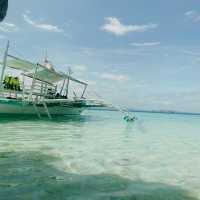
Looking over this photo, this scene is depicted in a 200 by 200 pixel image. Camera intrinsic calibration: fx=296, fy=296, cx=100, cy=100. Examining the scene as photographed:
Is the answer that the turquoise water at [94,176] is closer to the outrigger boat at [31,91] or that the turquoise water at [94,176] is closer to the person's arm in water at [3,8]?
the person's arm in water at [3,8]

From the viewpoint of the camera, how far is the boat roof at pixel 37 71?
1076 inches

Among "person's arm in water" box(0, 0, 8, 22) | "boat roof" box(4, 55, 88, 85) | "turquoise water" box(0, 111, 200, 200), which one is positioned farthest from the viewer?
"boat roof" box(4, 55, 88, 85)

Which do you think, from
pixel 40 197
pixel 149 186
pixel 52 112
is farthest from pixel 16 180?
pixel 52 112

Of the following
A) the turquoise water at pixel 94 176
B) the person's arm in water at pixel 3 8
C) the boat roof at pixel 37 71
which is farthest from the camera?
the boat roof at pixel 37 71

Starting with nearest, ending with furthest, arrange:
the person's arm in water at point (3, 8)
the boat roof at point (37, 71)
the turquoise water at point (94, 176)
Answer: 1. the person's arm in water at point (3, 8)
2. the turquoise water at point (94, 176)
3. the boat roof at point (37, 71)

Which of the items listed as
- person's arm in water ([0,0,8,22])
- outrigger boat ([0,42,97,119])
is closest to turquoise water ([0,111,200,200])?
person's arm in water ([0,0,8,22])

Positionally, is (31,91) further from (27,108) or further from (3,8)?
(3,8)

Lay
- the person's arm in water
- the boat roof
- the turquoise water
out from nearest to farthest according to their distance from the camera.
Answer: the person's arm in water
the turquoise water
the boat roof

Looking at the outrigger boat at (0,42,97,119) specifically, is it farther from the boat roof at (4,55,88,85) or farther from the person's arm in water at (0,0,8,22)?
the person's arm in water at (0,0,8,22)

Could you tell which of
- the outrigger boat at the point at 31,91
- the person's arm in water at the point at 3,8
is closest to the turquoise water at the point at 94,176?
the person's arm in water at the point at 3,8

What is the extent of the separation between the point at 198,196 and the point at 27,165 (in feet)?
12.9

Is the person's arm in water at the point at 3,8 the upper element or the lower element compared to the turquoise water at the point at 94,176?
upper

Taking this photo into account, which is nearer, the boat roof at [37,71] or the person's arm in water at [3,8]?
the person's arm in water at [3,8]

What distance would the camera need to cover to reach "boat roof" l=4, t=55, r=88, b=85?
Result: 27.3 m
